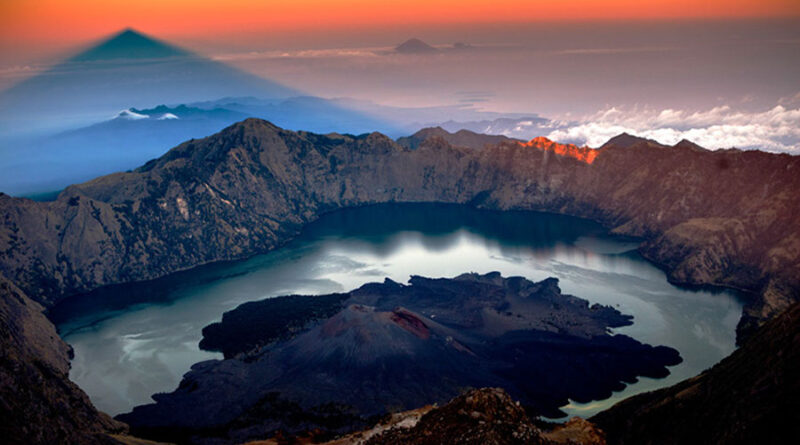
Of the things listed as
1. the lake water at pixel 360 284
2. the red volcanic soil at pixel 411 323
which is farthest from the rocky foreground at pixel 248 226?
the red volcanic soil at pixel 411 323

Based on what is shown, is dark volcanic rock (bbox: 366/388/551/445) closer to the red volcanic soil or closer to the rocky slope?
the red volcanic soil

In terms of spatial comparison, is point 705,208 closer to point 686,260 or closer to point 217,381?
point 686,260

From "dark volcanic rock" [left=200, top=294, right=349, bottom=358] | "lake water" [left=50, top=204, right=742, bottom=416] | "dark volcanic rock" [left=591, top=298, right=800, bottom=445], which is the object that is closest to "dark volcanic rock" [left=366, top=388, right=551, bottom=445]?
"dark volcanic rock" [left=591, top=298, right=800, bottom=445]

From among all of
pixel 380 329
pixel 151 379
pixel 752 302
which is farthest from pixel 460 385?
pixel 752 302

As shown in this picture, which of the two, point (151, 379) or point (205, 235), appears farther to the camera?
point (205, 235)

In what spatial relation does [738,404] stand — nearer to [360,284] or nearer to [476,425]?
[476,425]

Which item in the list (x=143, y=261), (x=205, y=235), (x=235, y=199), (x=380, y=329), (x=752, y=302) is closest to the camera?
(x=380, y=329)
